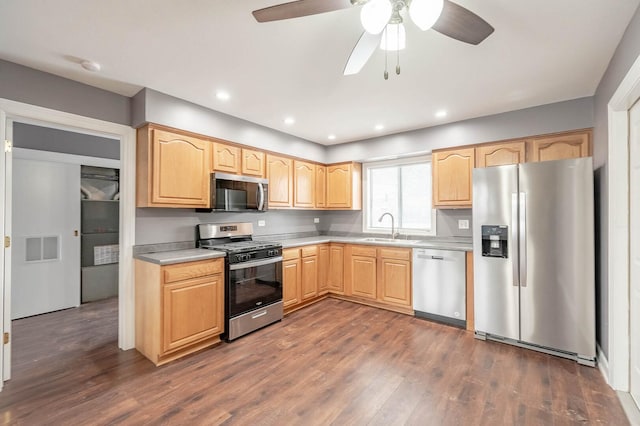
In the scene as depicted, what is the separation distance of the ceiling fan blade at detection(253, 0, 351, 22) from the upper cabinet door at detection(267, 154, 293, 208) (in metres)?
2.59

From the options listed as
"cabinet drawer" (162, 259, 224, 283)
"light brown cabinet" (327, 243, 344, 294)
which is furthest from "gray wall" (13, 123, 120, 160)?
"light brown cabinet" (327, 243, 344, 294)

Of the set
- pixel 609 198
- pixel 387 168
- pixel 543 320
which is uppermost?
pixel 387 168

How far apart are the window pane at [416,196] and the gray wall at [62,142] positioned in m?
4.63

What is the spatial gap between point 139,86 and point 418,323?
3.87 metres

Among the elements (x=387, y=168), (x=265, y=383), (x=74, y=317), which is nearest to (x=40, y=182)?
(x=74, y=317)

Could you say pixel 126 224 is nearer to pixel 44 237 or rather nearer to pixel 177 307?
pixel 177 307

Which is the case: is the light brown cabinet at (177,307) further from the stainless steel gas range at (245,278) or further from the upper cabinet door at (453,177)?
the upper cabinet door at (453,177)

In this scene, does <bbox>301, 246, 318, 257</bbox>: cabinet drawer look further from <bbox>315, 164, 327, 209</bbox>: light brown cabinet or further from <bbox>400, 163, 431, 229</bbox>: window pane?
<bbox>400, 163, 431, 229</bbox>: window pane

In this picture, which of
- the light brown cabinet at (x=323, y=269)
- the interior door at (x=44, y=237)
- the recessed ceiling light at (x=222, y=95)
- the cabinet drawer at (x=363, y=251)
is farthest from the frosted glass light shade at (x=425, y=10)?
the interior door at (x=44, y=237)

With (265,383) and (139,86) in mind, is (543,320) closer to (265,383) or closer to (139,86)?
(265,383)

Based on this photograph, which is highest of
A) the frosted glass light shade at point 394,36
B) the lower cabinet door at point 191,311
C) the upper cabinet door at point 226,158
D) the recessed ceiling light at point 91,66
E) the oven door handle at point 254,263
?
the recessed ceiling light at point 91,66

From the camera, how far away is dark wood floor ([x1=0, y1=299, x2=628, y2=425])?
6.17ft

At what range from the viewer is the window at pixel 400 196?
14.0 feet

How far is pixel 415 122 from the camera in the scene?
3.72m
